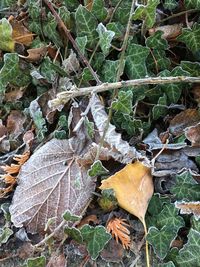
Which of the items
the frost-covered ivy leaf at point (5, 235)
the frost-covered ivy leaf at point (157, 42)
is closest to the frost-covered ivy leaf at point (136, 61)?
the frost-covered ivy leaf at point (157, 42)

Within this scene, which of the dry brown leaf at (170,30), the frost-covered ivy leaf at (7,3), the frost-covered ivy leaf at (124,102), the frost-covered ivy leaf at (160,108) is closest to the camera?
the frost-covered ivy leaf at (124,102)

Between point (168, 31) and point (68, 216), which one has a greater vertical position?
point (168, 31)

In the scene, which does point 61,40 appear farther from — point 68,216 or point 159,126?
point 68,216

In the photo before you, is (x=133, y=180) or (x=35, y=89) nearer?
(x=133, y=180)

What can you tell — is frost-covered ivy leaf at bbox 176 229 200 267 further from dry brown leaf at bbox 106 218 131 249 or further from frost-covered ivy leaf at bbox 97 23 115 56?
frost-covered ivy leaf at bbox 97 23 115 56

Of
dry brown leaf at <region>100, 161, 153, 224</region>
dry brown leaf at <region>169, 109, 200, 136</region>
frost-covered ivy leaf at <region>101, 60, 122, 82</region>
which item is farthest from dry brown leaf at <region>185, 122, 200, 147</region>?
frost-covered ivy leaf at <region>101, 60, 122, 82</region>

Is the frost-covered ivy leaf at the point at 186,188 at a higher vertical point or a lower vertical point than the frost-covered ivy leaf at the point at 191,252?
higher

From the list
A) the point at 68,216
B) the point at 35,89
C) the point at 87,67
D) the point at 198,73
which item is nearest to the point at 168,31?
the point at 198,73

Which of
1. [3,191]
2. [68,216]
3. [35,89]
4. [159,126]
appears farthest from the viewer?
[35,89]

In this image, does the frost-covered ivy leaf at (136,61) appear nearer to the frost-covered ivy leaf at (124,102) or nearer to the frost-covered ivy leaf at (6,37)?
the frost-covered ivy leaf at (124,102)
